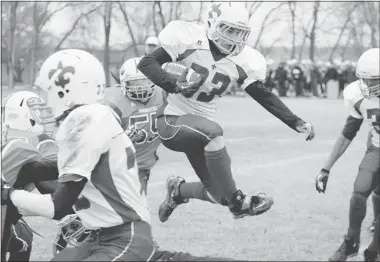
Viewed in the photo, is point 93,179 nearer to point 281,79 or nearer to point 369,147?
point 369,147

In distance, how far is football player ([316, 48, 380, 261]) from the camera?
5652mm

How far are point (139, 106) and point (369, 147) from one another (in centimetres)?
212

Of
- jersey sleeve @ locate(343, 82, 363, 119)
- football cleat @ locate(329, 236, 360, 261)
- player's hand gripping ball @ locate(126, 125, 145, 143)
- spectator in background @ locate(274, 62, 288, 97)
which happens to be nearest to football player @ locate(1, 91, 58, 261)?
player's hand gripping ball @ locate(126, 125, 145, 143)

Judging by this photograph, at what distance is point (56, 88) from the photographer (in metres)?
3.55

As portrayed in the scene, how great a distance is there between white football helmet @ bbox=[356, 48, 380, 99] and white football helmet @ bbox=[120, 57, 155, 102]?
1.85 m

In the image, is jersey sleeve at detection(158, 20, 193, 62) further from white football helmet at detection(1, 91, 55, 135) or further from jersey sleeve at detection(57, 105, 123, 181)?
jersey sleeve at detection(57, 105, 123, 181)

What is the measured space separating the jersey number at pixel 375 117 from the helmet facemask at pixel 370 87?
0.14m

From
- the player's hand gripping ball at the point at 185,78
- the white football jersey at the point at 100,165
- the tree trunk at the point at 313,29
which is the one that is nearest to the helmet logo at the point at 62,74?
the white football jersey at the point at 100,165

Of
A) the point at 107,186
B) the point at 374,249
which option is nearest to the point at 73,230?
the point at 107,186

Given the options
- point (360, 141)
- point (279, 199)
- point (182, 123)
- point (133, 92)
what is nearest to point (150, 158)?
point (133, 92)

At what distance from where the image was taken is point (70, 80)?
3.51m

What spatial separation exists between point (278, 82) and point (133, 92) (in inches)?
1076

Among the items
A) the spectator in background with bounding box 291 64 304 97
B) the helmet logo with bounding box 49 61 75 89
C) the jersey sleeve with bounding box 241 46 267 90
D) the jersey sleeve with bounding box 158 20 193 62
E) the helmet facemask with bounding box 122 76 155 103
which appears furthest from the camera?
the spectator in background with bounding box 291 64 304 97

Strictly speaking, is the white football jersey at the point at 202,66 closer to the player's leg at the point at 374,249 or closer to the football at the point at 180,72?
the football at the point at 180,72
